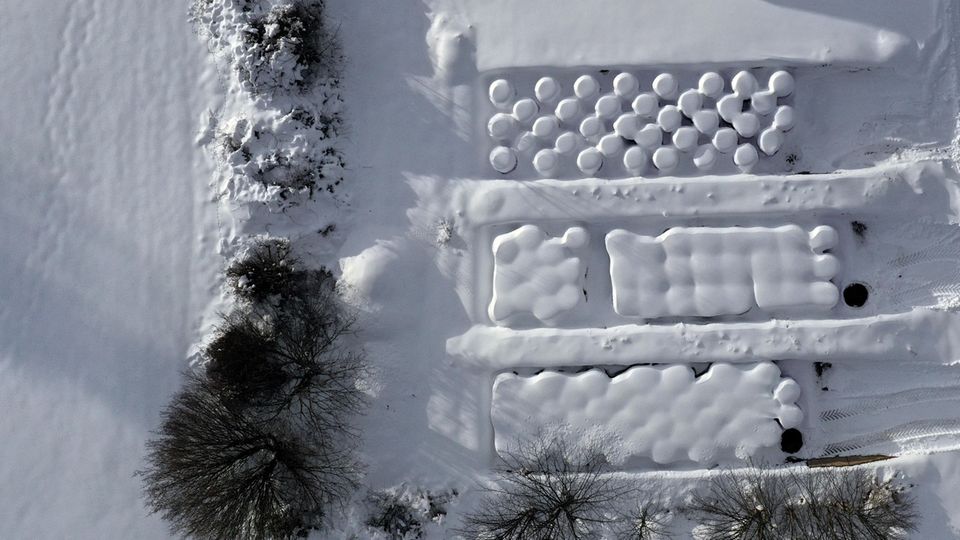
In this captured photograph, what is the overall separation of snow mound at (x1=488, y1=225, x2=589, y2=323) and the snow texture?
3.47 feet

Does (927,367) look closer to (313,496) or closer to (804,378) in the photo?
(804,378)

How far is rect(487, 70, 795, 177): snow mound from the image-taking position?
37.1 ft

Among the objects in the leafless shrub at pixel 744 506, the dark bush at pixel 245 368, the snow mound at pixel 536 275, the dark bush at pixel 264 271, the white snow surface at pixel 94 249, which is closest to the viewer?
the leafless shrub at pixel 744 506

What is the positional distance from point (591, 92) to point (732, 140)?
7.33 feet

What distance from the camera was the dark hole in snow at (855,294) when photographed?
11367 millimetres

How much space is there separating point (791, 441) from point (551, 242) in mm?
4680

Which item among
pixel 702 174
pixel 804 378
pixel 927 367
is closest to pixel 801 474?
pixel 804 378

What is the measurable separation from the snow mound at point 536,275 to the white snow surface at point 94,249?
448 cm

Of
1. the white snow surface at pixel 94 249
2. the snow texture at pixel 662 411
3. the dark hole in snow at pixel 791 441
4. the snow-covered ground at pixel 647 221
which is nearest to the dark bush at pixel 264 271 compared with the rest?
the white snow surface at pixel 94 249

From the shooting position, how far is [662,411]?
11156 millimetres

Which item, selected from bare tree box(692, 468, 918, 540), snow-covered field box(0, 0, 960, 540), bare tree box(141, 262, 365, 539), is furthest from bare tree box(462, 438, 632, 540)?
bare tree box(141, 262, 365, 539)

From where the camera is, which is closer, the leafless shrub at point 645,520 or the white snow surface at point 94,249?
the leafless shrub at point 645,520

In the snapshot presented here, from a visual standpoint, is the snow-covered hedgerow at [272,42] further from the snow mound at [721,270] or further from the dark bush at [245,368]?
the snow mound at [721,270]

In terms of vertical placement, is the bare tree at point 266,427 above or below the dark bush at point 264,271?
below
